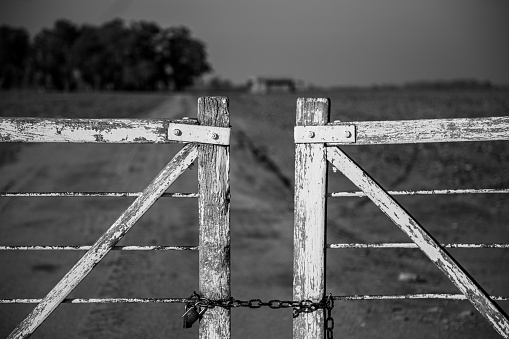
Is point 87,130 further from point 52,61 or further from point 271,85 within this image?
point 271,85

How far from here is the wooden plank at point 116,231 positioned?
3.05m

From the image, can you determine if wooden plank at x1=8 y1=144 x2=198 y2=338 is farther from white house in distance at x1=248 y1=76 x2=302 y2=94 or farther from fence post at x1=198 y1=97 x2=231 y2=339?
white house in distance at x1=248 y1=76 x2=302 y2=94

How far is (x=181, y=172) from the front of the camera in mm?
3047

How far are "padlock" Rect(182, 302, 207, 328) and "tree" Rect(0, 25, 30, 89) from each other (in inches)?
4445

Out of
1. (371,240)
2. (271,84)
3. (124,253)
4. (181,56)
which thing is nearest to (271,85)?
(271,84)

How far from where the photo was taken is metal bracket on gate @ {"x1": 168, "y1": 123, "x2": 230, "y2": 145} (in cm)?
302

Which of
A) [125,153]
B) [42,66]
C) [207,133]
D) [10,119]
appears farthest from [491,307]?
[42,66]

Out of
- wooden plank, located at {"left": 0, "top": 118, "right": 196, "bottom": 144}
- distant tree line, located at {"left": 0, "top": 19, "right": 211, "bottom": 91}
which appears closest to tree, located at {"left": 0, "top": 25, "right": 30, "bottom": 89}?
distant tree line, located at {"left": 0, "top": 19, "right": 211, "bottom": 91}

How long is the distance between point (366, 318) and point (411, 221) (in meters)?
2.64

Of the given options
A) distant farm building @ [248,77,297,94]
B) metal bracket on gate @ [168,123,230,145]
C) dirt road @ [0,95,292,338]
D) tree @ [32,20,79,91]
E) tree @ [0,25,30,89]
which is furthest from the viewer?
distant farm building @ [248,77,297,94]

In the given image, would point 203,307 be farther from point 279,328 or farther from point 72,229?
point 72,229

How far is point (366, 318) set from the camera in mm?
5441

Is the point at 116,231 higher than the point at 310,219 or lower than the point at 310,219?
lower

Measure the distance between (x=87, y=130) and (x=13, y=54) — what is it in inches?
4802
